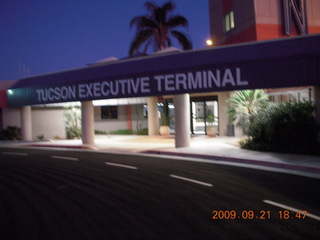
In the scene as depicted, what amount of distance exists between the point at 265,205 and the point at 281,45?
9265 millimetres

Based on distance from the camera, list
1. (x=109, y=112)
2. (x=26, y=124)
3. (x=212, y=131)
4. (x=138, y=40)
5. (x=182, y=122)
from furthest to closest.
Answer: (x=138, y=40)
(x=109, y=112)
(x=26, y=124)
(x=212, y=131)
(x=182, y=122)

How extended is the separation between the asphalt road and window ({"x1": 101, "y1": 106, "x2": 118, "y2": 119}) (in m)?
18.0

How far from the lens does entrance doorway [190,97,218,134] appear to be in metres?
25.1

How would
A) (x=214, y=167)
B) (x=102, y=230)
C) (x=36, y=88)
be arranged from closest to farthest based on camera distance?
1. (x=102, y=230)
2. (x=214, y=167)
3. (x=36, y=88)

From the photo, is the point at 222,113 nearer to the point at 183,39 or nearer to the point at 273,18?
the point at 273,18

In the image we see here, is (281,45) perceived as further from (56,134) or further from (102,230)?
(56,134)

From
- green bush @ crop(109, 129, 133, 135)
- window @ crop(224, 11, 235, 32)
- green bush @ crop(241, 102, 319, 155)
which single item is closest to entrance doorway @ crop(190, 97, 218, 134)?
green bush @ crop(109, 129, 133, 135)

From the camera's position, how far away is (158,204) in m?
6.82

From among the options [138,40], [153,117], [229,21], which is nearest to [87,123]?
[153,117]

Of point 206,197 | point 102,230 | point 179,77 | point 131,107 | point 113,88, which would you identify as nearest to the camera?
point 102,230

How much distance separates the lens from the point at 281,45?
14.0m

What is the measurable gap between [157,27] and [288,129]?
66.7 feet

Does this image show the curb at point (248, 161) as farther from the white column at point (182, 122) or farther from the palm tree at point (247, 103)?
the palm tree at point (247, 103)

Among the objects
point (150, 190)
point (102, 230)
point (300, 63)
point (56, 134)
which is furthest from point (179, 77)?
point (56, 134)
